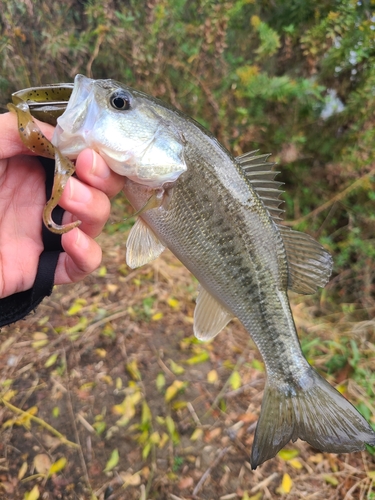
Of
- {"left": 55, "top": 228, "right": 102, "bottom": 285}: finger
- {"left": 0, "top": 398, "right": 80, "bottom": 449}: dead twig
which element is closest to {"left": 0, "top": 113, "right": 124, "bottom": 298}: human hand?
{"left": 55, "top": 228, "right": 102, "bottom": 285}: finger

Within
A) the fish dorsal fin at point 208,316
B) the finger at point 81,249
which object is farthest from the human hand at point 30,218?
the fish dorsal fin at point 208,316

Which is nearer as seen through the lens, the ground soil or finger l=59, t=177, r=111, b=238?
finger l=59, t=177, r=111, b=238

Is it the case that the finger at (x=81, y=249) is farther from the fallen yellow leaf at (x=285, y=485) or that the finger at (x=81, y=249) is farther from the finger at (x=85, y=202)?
the fallen yellow leaf at (x=285, y=485)

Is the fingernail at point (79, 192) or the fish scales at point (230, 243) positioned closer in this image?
the fingernail at point (79, 192)

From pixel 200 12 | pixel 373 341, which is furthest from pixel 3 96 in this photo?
pixel 373 341

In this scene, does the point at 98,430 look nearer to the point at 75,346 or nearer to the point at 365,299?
the point at 75,346

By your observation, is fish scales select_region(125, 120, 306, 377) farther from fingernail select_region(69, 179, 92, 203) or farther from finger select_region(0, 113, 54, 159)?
finger select_region(0, 113, 54, 159)
